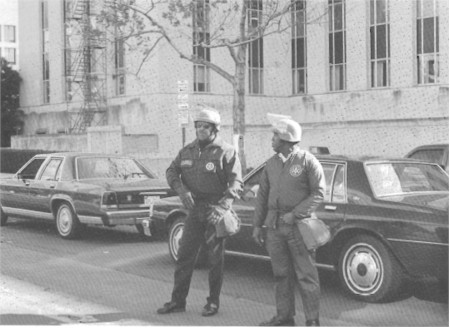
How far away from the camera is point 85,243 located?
1122 centimetres

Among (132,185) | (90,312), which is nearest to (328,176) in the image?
(90,312)

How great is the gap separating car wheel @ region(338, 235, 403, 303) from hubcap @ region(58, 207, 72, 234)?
5729 millimetres

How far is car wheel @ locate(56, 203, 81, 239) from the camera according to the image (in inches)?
447

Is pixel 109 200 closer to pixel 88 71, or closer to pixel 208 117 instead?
pixel 208 117

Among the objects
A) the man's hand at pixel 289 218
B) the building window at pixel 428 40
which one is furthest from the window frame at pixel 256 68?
the man's hand at pixel 289 218

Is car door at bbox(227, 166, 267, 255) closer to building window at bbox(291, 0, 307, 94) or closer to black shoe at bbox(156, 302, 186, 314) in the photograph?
black shoe at bbox(156, 302, 186, 314)

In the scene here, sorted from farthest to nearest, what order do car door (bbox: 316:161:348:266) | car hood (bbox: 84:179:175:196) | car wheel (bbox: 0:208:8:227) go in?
car wheel (bbox: 0:208:8:227), car hood (bbox: 84:179:175:196), car door (bbox: 316:161:348:266)

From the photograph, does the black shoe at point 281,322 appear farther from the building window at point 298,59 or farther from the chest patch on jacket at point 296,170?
the building window at point 298,59

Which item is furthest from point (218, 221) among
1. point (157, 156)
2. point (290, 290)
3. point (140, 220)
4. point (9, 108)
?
point (9, 108)

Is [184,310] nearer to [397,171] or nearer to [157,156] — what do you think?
[397,171]

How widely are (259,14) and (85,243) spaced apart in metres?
14.5

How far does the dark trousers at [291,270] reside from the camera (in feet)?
18.4

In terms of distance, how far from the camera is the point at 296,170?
568cm

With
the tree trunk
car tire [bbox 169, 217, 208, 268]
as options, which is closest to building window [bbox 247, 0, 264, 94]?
the tree trunk
